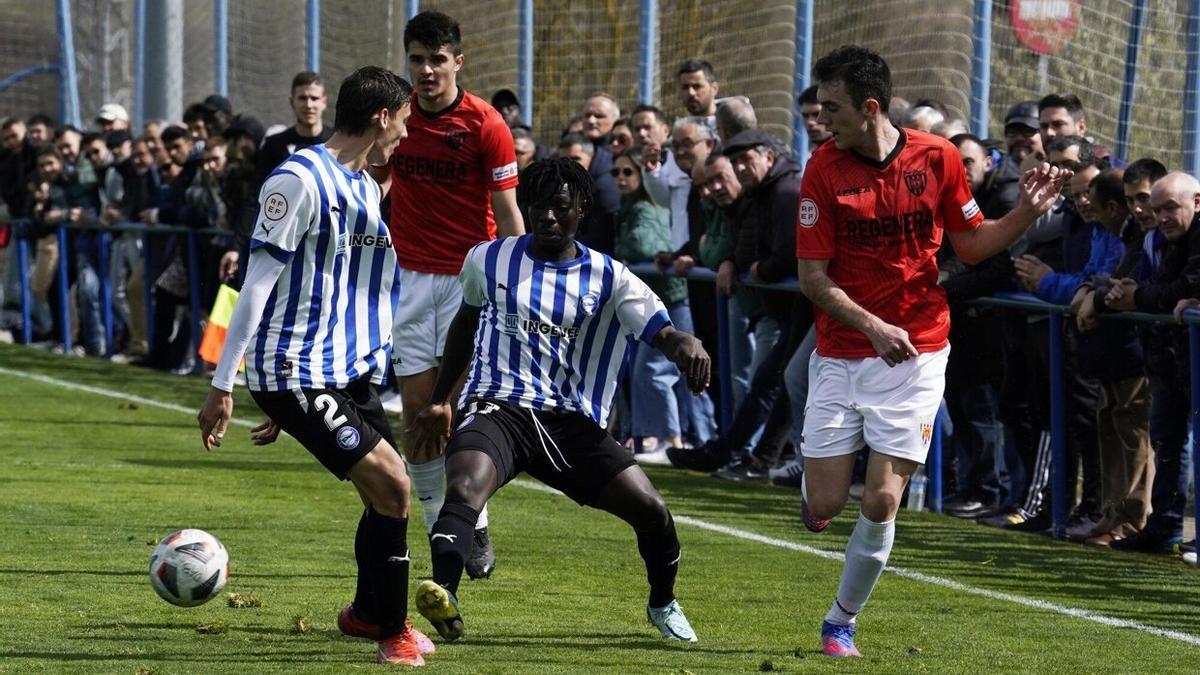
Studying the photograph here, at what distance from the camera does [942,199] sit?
7125mm

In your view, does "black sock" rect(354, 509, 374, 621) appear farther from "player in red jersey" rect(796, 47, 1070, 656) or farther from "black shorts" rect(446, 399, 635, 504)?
"player in red jersey" rect(796, 47, 1070, 656)

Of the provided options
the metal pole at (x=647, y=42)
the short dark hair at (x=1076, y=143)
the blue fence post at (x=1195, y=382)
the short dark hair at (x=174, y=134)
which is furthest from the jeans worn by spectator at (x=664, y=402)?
the short dark hair at (x=174, y=134)

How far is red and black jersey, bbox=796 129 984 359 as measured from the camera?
704 cm

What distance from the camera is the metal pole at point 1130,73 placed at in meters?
12.8

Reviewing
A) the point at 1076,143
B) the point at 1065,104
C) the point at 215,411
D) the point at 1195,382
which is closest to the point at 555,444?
the point at 215,411

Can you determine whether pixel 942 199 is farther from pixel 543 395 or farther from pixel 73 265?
pixel 73 265

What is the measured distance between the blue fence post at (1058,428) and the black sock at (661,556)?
3675 millimetres

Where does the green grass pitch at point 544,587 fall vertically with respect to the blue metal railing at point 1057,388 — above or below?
below

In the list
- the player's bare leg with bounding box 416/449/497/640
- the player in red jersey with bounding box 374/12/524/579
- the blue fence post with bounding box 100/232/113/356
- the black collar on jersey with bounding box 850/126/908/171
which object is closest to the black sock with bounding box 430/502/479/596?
the player's bare leg with bounding box 416/449/497/640

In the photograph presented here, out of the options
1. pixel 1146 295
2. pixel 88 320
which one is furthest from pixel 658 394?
pixel 88 320

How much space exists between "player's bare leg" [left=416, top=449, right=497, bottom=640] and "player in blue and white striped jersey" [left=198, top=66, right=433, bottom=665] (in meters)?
0.16

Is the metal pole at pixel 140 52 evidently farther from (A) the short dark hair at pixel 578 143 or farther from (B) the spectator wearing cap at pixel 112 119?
(A) the short dark hair at pixel 578 143

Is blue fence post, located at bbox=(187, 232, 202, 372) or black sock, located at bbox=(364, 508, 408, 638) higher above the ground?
blue fence post, located at bbox=(187, 232, 202, 372)

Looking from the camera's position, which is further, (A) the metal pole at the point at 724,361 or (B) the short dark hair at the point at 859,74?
(A) the metal pole at the point at 724,361
